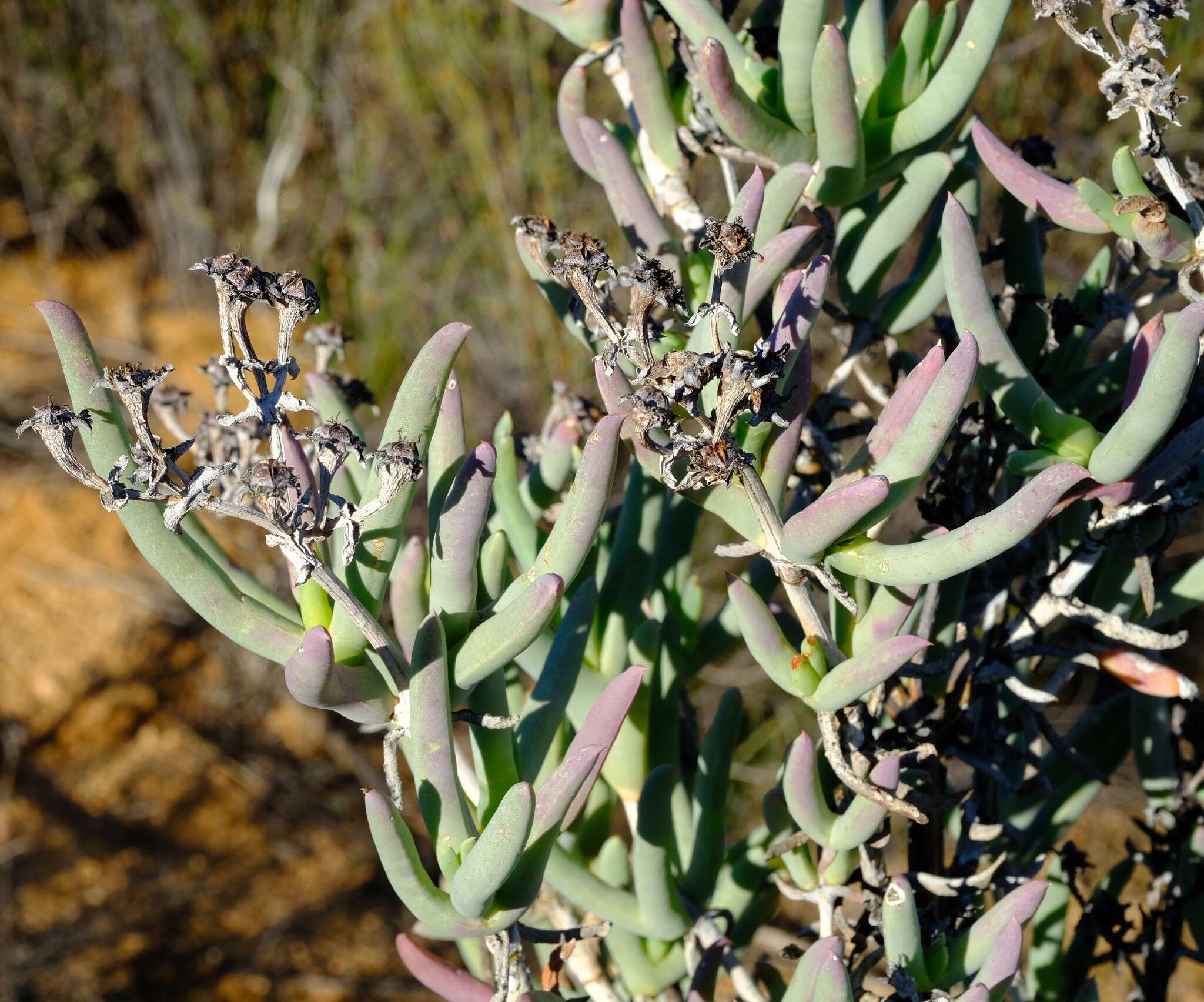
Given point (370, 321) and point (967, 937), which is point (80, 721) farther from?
point (967, 937)

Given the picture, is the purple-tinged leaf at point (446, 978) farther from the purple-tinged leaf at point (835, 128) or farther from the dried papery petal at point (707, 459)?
the purple-tinged leaf at point (835, 128)

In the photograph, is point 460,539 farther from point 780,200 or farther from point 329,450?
point 780,200

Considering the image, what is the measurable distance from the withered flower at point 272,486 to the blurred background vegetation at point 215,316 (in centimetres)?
178

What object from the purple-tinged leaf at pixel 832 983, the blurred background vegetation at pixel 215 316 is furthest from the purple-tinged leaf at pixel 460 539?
the blurred background vegetation at pixel 215 316

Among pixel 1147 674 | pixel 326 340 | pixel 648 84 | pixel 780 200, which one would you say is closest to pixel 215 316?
pixel 326 340

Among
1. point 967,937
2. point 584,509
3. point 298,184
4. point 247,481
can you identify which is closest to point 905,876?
point 967,937

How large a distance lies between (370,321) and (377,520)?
2.38 metres

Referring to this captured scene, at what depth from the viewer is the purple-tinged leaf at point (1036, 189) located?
21.8 inches

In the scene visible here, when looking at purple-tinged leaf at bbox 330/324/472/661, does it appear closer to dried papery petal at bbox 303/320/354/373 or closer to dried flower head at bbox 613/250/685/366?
dried flower head at bbox 613/250/685/366

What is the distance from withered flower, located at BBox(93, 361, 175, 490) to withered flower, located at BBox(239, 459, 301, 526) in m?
0.03

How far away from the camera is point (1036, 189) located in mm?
563

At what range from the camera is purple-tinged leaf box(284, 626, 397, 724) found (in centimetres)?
44

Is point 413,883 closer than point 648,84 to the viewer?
Yes

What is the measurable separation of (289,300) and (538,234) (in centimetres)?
18
